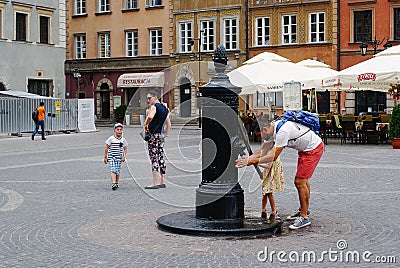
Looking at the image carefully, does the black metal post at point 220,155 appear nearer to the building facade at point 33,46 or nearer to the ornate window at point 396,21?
the ornate window at point 396,21

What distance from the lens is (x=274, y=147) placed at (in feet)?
28.9

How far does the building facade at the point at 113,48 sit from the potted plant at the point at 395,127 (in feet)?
87.9

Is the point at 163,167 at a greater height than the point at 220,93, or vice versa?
the point at 220,93

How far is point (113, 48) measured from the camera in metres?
50.9

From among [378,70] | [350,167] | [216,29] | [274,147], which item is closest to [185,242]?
[274,147]

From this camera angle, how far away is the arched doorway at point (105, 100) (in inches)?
2037

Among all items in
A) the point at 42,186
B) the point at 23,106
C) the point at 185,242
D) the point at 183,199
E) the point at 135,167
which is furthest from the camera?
the point at 23,106

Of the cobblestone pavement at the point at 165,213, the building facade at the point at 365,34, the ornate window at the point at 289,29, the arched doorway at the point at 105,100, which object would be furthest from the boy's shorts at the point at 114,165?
the arched doorway at the point at 105,100

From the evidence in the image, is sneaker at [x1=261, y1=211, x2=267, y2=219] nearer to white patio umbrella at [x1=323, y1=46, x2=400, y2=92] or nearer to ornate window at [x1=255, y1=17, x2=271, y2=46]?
white patio umbrella at [x1=323, y1=46, x2=400, y2=92]

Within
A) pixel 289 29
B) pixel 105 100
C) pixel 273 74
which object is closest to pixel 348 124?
pixel 273 74

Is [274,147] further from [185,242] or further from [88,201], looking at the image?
[88,201]

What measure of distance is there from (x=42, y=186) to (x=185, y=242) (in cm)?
619

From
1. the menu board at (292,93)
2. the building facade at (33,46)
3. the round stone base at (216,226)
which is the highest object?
the building facade at (33,46)

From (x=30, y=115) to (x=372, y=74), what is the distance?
726 inches
